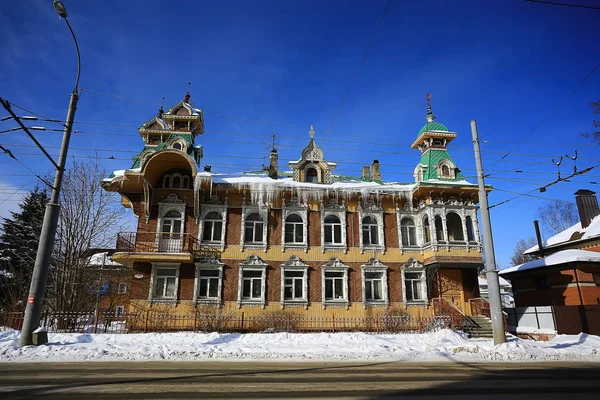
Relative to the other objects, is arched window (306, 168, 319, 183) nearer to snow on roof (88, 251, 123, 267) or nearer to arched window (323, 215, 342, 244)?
arched window (323, 215, 342, 244)

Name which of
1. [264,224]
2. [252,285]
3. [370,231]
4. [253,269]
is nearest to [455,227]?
[370,231]

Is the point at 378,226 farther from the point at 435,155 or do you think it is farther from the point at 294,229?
the point at 435,155

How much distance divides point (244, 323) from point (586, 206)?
3155 centimetres

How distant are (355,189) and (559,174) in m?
11.0

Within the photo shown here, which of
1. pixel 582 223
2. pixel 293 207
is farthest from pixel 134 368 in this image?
pixel 582 223

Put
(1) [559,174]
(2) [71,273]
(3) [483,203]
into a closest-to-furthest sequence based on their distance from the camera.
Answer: (1) [559,174] < (3) [483,203] < (2) [71,273]

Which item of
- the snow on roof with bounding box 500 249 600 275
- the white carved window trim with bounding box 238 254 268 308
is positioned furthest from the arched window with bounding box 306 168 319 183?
the snow on roof with bounding box 500 249 600 275

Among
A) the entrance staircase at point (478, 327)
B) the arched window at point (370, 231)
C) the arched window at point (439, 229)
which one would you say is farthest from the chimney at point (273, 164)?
the entrance staircase at point (478, 327)

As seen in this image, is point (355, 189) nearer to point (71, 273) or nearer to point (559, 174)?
point (559, 174)

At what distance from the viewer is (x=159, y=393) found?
692cm

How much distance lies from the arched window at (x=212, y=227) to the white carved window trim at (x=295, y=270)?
174 inches

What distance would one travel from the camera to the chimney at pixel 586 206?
3144 centimetres

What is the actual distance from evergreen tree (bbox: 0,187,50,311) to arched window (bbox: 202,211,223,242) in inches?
427

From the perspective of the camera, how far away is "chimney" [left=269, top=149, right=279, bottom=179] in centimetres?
2465
